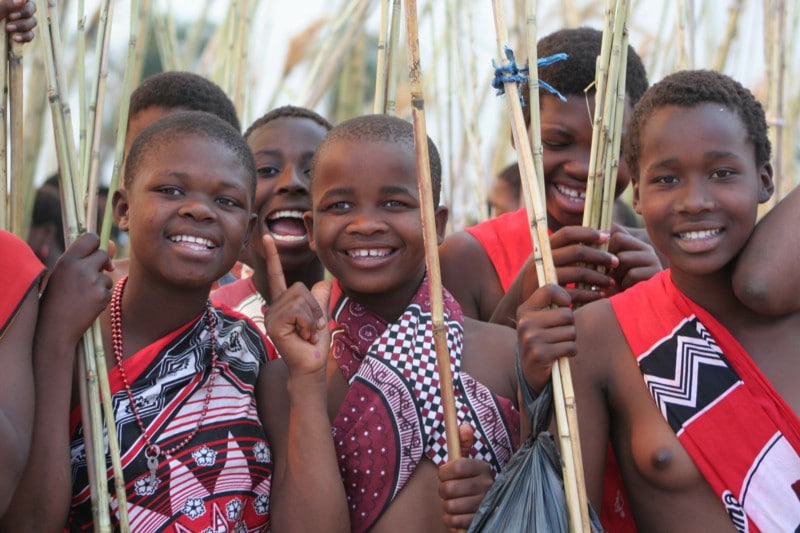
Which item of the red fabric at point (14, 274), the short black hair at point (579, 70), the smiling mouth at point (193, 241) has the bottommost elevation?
the red fabric at point (14, 274)

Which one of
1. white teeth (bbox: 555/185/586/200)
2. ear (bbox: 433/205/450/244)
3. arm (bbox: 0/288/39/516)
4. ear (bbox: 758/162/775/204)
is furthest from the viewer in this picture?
white teeth (bbox: 555/185/586/200)

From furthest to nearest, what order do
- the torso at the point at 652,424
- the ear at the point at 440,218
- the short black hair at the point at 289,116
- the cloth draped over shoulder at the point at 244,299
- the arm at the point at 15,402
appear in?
1. the short black hair at the point at 289,116
2. the cloth draped over shoulder at the point at 244,299
3. the ear at the point at 440,218
4. the torso at the point at 652,424
5. the arm at the point at 15,402

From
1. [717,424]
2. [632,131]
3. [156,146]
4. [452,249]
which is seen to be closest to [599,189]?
[632,131]

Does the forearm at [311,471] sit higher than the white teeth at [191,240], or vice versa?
the white teeth at [191,240]

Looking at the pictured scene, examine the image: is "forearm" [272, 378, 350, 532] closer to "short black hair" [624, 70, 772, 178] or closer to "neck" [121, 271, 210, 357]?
"neck" [121, 271, 210, 357]

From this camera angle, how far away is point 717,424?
1.63 metres

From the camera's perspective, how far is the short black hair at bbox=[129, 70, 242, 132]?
8.25ft

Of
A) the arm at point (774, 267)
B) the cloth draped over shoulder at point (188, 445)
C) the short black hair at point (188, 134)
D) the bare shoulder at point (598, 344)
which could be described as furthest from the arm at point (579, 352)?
the short black hair at point (188, 134)

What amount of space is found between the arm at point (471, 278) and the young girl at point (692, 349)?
20.2 inches

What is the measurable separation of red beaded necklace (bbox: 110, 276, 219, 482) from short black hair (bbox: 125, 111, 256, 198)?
214mm

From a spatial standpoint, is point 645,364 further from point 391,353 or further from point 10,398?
point 10,398

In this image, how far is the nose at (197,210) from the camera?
1.80m

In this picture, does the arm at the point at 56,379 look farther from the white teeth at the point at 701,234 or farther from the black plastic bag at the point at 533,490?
the white teeth at the point at 701,234

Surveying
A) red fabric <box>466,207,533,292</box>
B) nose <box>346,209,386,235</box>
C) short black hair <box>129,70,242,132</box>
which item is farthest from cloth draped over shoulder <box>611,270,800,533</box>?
short black hair <box>129,70,242,132</box>
